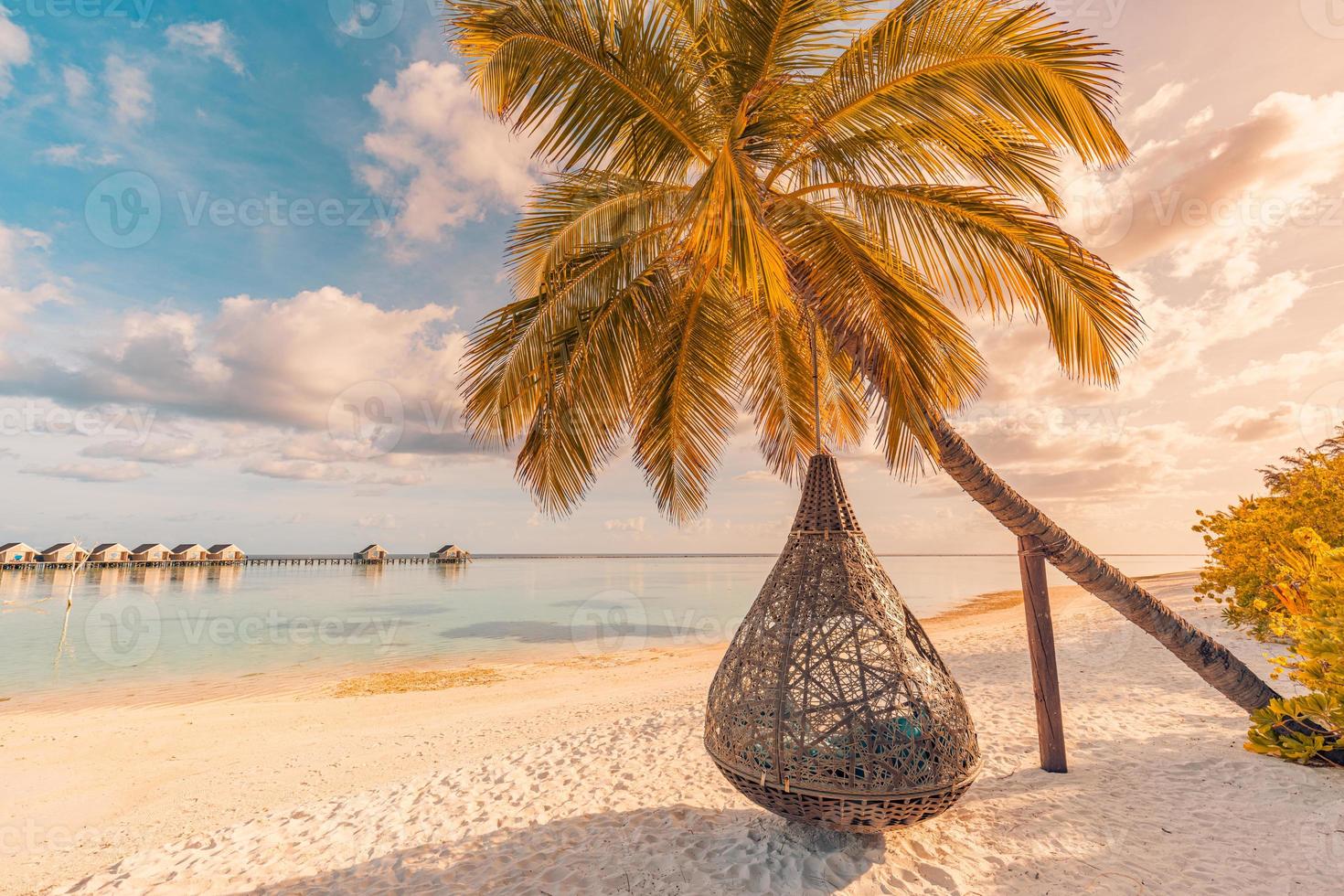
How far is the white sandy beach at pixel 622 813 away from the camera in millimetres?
3320

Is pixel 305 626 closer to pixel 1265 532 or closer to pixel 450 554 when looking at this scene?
pixel 1265 532

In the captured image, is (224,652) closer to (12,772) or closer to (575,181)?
(12,772)

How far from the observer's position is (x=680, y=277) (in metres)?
5.50

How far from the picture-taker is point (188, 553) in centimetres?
6844

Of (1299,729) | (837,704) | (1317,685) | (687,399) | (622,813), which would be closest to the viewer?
(837,704)

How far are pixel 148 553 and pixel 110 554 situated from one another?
3088 millimetres

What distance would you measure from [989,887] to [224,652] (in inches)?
838

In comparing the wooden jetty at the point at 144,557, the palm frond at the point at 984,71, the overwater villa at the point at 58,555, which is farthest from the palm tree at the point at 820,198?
the overwater villa at the point at 58,555

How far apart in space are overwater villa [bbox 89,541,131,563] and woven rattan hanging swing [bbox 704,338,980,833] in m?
84.0

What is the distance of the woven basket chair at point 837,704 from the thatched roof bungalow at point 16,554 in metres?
81.5

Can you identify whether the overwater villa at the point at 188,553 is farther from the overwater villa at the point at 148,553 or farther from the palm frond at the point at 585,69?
the palm frond at the point at 585,69

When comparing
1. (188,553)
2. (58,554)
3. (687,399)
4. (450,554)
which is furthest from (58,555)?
(687,399)

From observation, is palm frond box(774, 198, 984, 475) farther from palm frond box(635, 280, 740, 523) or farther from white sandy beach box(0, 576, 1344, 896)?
white sandy beach box(0, 576, 1344, 896)

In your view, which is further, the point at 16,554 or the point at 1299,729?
the point at 16,554
